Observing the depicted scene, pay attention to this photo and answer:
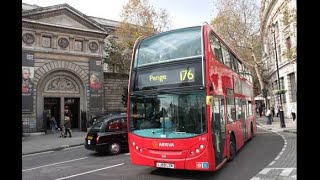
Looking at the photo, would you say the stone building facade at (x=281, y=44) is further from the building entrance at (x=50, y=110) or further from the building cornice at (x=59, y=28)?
the building entrance at (x=50, y=110)

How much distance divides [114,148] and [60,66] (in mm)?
17082

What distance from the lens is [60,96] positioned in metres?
29.6

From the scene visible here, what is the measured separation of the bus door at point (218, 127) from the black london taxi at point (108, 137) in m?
6.11

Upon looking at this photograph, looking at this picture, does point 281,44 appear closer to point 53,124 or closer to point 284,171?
point 53,124

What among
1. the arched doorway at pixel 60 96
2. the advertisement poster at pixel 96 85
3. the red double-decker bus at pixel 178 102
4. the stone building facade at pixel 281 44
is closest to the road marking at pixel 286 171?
the red double-decker bus at pixel 178 102

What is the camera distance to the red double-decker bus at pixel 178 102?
825 cm

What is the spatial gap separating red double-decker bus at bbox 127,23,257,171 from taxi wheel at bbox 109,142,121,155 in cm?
524

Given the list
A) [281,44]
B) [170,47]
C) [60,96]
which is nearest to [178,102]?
[170,47]

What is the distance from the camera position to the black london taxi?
13.9 m

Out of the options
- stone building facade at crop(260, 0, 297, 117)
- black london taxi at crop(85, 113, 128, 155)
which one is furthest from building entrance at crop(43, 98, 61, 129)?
stone building facade at crop(260, 0, 297, 117)

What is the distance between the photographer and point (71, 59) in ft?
98.3

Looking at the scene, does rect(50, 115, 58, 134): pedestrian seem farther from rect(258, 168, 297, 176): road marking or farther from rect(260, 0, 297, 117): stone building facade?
rect(258, 168, 297, 176): road marking

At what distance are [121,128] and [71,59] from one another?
56.0 feet
